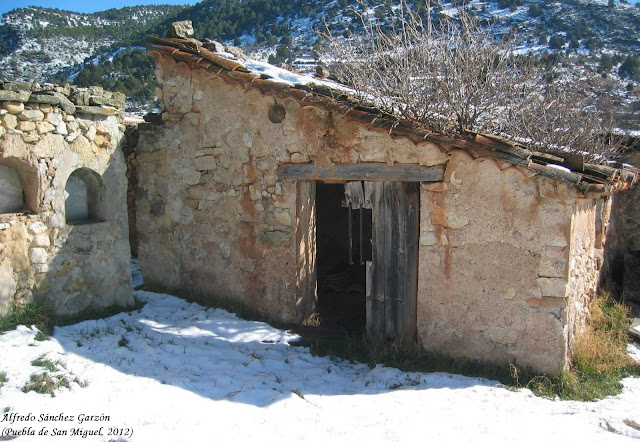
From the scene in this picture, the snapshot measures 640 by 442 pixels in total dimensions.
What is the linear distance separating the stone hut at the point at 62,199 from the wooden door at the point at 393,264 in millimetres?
3048

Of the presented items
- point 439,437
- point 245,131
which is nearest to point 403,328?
point 439,437

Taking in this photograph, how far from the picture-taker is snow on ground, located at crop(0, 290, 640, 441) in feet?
12.5

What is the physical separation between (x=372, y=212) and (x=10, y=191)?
386 centimetres

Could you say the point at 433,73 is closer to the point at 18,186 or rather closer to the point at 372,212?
the point at 372,212

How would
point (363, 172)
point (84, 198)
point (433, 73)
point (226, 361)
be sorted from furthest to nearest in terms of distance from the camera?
point (84, 198) < point (433, 73) < point (363, 172) < point (226, 361)

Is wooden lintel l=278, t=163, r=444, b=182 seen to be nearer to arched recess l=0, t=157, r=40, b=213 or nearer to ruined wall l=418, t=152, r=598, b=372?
ruined wall l=418, t=152, r=598, b=372

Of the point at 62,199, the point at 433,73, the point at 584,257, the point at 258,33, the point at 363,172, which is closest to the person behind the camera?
the point at 62,199

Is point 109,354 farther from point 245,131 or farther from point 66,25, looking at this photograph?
point 66,25

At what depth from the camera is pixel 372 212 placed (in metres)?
5.85

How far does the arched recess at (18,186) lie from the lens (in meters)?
4.97

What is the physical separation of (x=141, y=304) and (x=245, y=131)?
2577 mm

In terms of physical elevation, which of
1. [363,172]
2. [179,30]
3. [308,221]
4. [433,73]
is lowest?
[308,221]

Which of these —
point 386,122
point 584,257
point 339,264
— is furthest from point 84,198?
point 584,257

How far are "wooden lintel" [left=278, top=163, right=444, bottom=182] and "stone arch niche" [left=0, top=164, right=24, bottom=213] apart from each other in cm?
276
